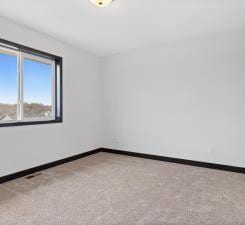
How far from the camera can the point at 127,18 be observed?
2664 millimetres

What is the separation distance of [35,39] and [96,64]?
167 cm

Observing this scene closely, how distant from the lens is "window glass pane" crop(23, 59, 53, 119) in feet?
10.1

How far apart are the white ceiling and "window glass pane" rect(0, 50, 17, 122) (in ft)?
2.09

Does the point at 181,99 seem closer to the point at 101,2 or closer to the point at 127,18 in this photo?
the point at 127,18

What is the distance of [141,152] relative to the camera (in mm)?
4035

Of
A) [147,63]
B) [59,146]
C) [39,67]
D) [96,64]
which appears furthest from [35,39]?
[147,63]

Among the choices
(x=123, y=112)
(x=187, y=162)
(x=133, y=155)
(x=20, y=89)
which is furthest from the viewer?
(x=123, y=112)

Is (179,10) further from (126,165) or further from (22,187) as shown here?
(22,187)

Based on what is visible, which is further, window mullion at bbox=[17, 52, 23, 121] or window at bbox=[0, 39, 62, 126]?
window mullion at bbox=[17, 52, 23, 121]

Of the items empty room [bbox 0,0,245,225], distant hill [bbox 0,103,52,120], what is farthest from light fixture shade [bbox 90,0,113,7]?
distant hill [bbox 0,103,52,120]

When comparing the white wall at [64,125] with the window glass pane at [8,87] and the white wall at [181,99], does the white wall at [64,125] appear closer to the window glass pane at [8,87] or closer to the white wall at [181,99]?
the window glass pane at [8,87]

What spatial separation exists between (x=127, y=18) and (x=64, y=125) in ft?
7.47

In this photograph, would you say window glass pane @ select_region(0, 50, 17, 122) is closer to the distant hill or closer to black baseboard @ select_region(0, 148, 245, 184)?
the distant hill

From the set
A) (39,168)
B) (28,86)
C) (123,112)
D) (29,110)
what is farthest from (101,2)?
(39,168)
